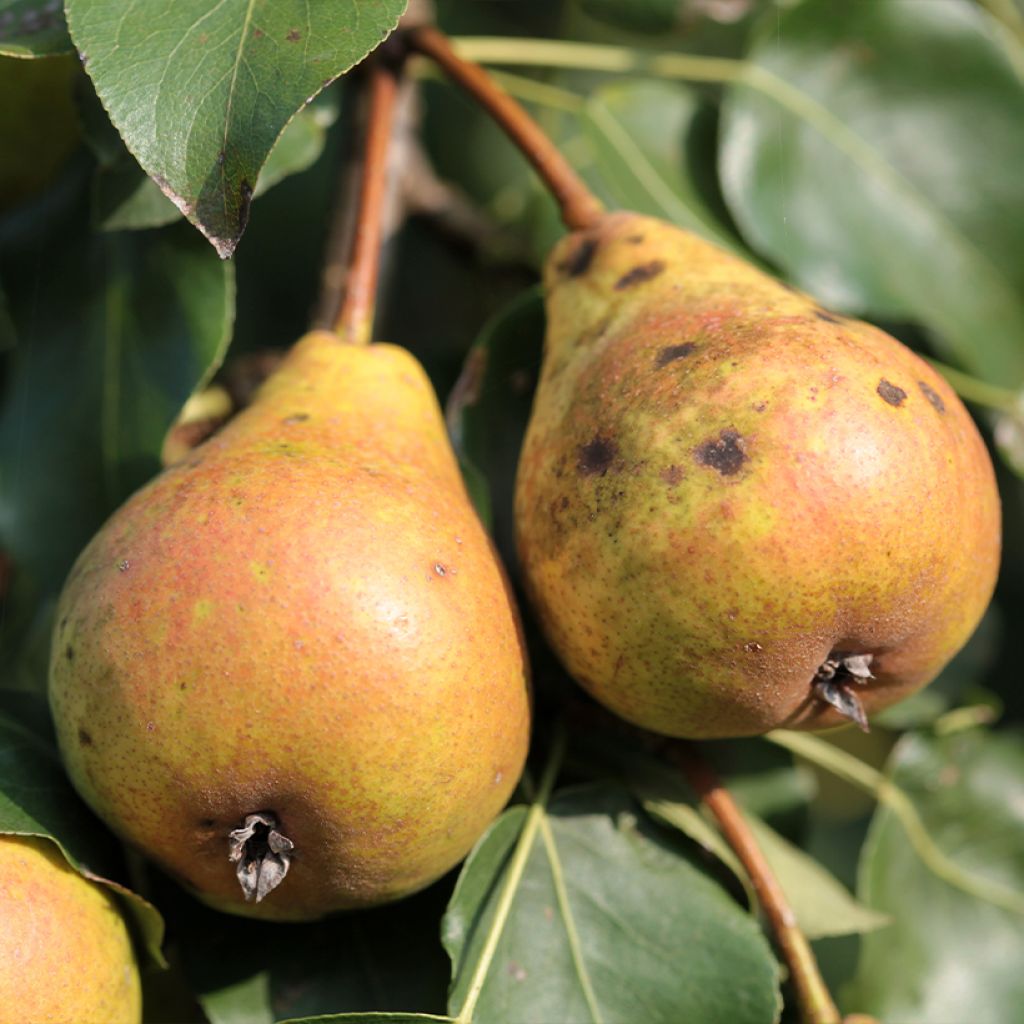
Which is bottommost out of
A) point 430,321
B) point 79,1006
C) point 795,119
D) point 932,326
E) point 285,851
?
point 430,321

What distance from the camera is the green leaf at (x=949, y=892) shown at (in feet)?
4.11

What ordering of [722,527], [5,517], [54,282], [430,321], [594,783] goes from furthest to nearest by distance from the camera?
[430,321]
[54,282]
[5,517]
[594,783]
[722,527]

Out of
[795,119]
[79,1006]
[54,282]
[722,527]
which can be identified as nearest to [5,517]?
[54,282]

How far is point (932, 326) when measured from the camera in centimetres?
136

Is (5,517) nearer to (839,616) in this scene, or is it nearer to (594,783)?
(594,783)

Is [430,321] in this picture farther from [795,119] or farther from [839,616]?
[839,616]

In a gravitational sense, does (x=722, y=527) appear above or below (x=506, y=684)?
above

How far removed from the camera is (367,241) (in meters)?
1.20

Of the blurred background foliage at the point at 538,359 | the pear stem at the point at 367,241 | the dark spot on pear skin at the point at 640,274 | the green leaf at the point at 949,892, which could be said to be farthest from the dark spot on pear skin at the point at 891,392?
the green leaf at the point at 949,892

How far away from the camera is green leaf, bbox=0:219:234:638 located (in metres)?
1.26

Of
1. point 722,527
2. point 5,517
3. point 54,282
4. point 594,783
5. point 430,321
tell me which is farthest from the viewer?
point 430,321

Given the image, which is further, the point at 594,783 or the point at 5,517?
the point at 5,517

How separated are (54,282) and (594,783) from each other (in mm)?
850

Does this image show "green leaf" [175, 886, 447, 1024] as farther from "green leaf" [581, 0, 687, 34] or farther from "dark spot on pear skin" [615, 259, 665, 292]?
"green leaf" [581, 0, 687, 34]
